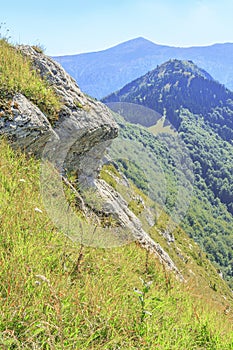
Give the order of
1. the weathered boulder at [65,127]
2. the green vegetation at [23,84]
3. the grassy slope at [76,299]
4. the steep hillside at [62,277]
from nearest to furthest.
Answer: the grassy slope at [76,299]
the steep hillside at [62,277]
the weathered boulder at [65,127]
the green vegetation at [23,84]

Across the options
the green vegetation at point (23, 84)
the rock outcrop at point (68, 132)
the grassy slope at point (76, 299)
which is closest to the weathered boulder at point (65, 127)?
the rock outcrop at point (68, 132)

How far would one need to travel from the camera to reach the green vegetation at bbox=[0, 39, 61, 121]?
9.07 meters

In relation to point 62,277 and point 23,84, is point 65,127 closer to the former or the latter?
point 23,84

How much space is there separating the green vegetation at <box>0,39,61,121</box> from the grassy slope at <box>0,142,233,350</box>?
3766 mm

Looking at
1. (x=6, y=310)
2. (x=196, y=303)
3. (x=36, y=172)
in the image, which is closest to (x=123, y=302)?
(x=6, y=310)

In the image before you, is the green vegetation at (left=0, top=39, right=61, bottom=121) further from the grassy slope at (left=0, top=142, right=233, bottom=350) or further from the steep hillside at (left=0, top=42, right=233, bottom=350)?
the grassy slope at (left=0, top=142, right=233, bottom=350)

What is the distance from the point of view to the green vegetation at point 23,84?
9073 mm

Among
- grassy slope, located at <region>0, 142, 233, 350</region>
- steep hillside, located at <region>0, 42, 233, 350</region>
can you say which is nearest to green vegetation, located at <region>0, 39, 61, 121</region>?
steep hillside, located at <region>0, 42, 233, 350</region>

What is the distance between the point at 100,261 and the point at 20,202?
1.62 metres

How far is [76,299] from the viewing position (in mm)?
3943

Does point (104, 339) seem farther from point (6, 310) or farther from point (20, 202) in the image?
point (20, 202)

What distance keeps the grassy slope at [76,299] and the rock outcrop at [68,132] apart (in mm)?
2920

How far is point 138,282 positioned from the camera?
5.20m

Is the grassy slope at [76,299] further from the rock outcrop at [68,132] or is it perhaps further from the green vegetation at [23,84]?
the green vegetation at [23,84]
